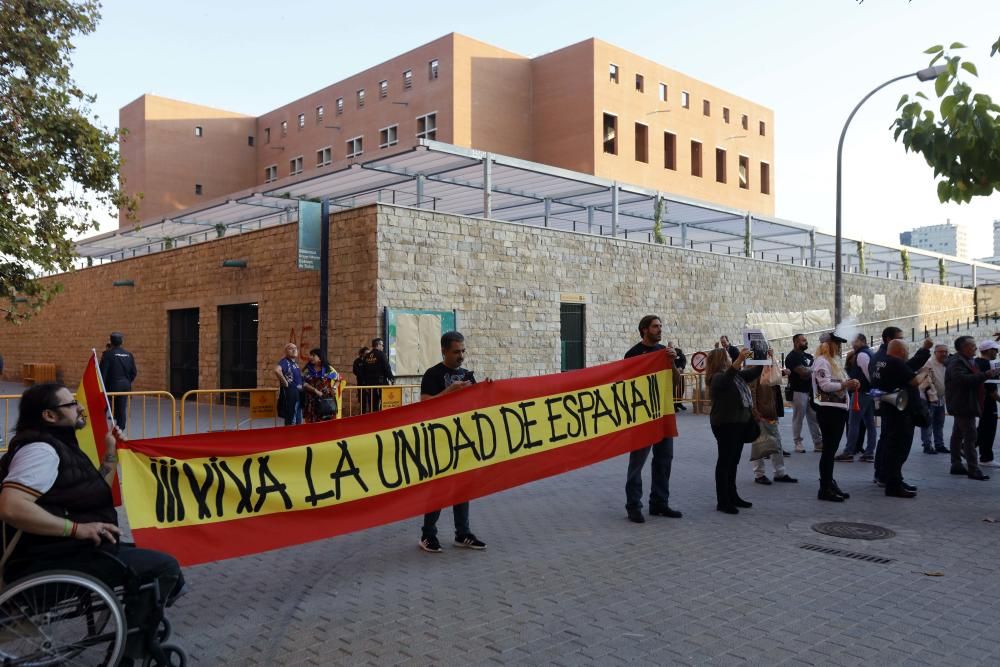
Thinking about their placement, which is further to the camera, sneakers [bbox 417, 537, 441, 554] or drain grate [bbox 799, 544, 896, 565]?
sneakers [bbox 417, 537, 441, 554]

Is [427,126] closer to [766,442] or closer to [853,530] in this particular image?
[766,442]

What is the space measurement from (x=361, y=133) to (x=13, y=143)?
3275cm

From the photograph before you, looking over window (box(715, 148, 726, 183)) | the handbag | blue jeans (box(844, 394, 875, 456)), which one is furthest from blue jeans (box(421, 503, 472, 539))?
window (box(715, 148, 726, 183))

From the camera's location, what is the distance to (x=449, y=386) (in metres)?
6.42

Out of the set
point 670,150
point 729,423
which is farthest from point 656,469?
point 670,150

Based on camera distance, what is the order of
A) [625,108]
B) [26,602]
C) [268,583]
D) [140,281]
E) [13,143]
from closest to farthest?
[26,602] → [268,583] → [13,143] → [140,281] → [625,108]

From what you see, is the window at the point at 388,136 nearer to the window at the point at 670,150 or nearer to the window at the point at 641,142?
the window at the point at 641,142

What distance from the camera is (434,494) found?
5.94m

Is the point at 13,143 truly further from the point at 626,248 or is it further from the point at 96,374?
the point at 626,248

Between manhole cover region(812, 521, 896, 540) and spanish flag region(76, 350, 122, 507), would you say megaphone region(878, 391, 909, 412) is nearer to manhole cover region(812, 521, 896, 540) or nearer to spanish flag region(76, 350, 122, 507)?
manhole cover region(812, 521, 896, 540)

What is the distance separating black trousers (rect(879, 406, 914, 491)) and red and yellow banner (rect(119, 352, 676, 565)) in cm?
279

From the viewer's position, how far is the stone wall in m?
17.7

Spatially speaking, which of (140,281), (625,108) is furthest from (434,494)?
(625,108)

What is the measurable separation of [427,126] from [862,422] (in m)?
33.5
